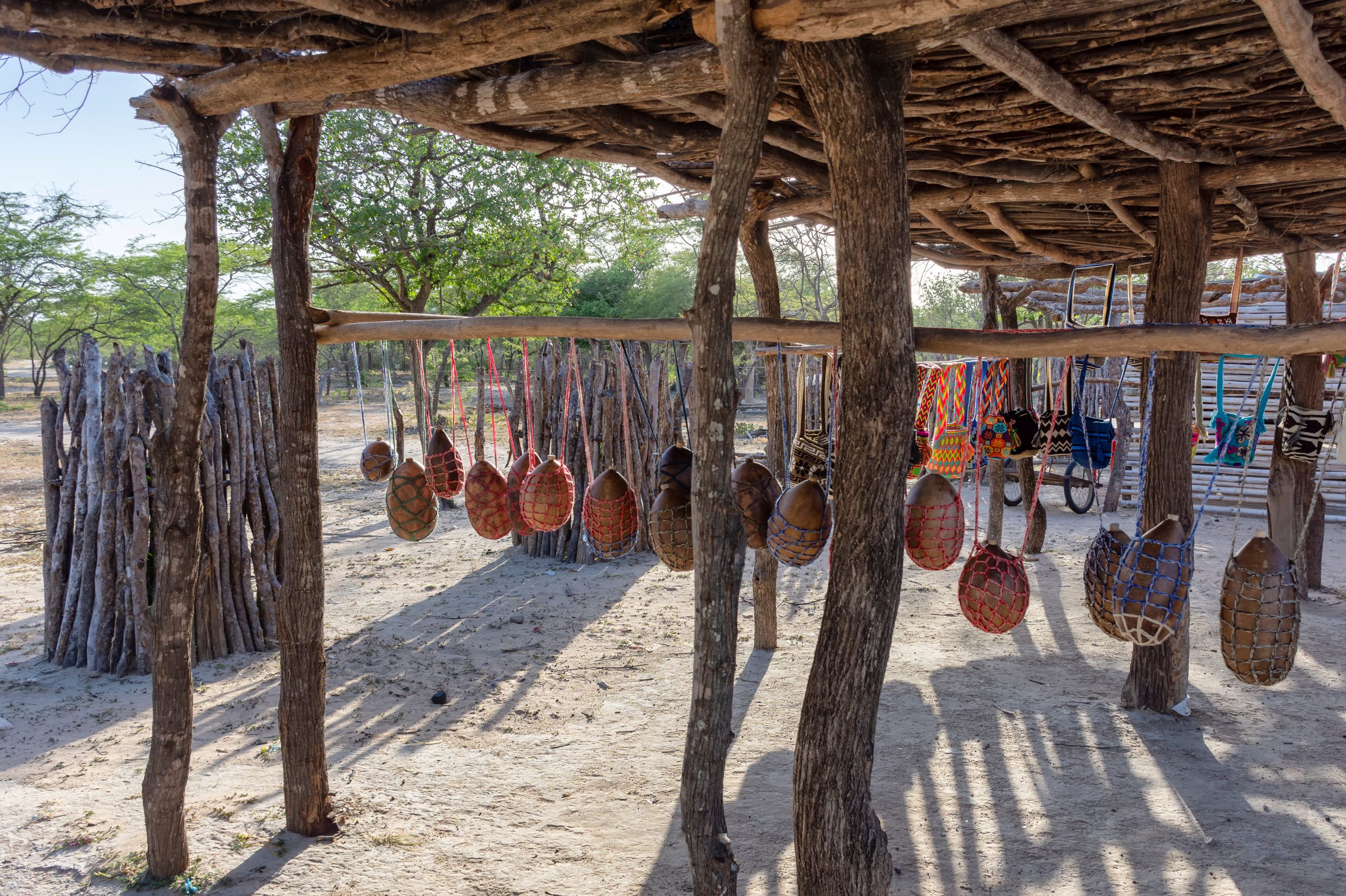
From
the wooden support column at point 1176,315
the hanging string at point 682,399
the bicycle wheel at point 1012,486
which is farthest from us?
the bicycle wheel at point 1012,486

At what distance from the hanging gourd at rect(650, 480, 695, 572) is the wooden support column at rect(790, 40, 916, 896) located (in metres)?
0.71

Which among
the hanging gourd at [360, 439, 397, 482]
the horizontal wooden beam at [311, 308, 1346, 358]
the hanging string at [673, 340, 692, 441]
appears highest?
the horizontal wooden beam at [311, 308, 1346, 358]

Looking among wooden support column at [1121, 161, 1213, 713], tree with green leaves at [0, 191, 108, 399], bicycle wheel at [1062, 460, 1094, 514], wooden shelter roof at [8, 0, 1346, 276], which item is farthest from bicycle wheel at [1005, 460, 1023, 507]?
tree with green leaves at [0, 191, 108, 399]

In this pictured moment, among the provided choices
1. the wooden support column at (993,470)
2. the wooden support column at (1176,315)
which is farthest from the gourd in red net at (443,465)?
the wooden support column at (993,470)

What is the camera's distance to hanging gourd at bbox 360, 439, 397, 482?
4039 millimetres

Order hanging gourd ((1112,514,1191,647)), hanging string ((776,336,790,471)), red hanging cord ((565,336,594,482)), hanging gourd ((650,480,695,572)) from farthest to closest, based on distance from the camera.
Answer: hanging string ((776,336,790,471)), red hanging cord ((565,336,594,482)), hanging gourd ((650,480,695,572)), hanging gourd ((1112,514,1191,647))

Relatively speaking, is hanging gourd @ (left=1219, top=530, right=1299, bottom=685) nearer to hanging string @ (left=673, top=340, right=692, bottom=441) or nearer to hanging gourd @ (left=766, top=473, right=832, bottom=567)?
hanging gourd @ (left=766, top=473, right=832, bottom=567)

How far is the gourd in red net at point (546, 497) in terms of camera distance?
328 centimetres

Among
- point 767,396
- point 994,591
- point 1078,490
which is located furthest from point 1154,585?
point 1078,490

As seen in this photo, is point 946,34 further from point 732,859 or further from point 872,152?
point 732,859

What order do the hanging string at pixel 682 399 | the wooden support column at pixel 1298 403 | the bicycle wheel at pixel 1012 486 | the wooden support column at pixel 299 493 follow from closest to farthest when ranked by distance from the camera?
the hanging string at pixel 682 399, the wooden support column at pixel 299 493, the wooden support column at pixel 1298 403, the bicycle wheel at pixel 1012 486

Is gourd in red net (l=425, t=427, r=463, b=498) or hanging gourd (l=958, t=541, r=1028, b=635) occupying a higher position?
gourd in red net (l=425, t=427, r=463, b=498)

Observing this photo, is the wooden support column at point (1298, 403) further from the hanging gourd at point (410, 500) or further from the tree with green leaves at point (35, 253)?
the tree with green leaves at point (35, 253)

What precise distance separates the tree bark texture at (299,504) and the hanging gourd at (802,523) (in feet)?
5.36
